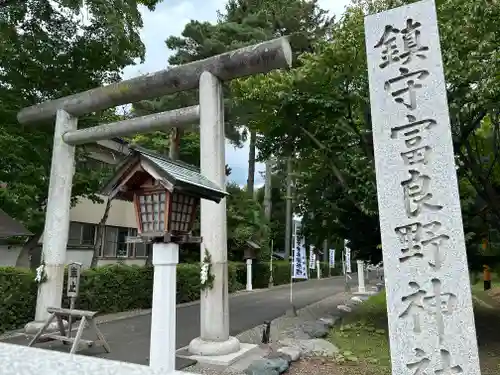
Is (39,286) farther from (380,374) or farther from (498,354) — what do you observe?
(498,354)

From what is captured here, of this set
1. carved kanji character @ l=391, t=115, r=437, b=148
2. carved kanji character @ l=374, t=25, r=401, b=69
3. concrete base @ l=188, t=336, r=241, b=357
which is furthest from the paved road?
carved kanji character @ l=374, t=25, r=401, b=69

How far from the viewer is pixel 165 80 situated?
8.53m

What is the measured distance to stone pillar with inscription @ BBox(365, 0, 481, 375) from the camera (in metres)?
3.72

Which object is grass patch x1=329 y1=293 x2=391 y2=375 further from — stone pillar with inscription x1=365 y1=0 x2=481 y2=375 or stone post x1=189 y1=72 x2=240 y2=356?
stone pillar with inscription x1=365 y1=0 x2=481 y2=375

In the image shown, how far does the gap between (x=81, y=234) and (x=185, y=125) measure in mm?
12832

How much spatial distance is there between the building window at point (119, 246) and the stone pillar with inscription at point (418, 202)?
1735 cm

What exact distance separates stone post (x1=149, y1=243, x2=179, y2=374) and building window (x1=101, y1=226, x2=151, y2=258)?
15.9 m

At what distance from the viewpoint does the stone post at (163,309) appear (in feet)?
14.4

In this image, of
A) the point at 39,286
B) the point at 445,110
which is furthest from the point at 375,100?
the point at 39,286

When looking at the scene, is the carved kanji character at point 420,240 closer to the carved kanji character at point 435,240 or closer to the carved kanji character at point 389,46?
the carved kanji character at point 435,240

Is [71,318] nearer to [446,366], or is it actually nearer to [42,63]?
[446,366]

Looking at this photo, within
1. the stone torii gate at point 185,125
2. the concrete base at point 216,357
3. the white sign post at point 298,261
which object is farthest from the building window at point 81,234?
the concrete base at point 216,357

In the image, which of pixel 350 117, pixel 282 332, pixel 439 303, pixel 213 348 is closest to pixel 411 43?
pixel 439 303

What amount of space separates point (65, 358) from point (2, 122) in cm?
1161
